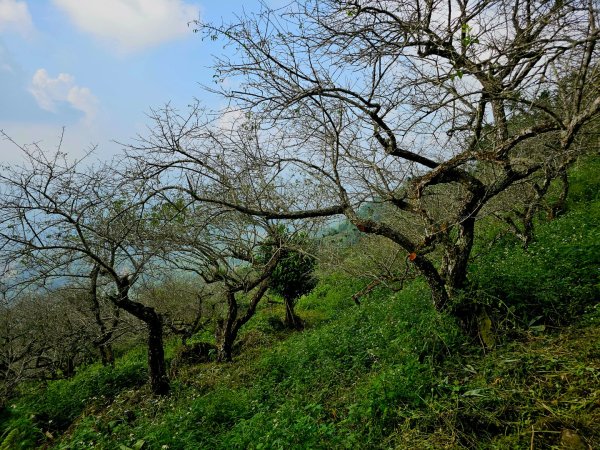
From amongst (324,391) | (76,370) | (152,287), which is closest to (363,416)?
(324,391)

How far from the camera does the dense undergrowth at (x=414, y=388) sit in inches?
118

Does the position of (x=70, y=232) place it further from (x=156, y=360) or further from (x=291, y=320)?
(x=291, y=320)

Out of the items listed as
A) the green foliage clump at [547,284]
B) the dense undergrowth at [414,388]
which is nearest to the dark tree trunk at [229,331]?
the dense undergrowth at [414,388]

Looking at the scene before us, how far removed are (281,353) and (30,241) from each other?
486cm

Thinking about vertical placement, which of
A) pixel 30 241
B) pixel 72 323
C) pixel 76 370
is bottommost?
pixel 76 370

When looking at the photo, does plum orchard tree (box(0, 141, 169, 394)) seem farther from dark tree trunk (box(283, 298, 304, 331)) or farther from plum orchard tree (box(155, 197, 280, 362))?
dark tree trunk (box(283, 298, 304, 331))

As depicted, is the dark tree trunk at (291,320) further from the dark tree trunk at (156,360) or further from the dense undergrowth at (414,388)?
the dark tree trunk at (156,360)

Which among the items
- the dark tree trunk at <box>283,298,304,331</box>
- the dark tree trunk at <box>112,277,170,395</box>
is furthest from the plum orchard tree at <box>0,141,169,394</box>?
the dark tree trunk at <box>283,298,304,331</box>

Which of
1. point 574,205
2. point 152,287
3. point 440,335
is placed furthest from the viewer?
point 152,287

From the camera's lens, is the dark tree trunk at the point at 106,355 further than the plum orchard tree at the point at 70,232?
Yes

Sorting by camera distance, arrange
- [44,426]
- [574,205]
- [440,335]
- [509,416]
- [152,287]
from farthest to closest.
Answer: [152,287] → [574,205] → [44,426] → [440,335] → [509,416]

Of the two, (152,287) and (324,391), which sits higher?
(152,287)

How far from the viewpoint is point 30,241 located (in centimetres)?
593

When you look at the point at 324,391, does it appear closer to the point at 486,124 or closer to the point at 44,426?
the point at 486,124
